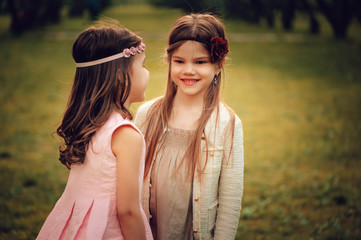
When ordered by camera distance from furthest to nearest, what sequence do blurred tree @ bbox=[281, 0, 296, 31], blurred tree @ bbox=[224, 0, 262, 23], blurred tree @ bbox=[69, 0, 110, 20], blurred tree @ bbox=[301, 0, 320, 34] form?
blurred tree @ bbox=[301, 0, 320, 34] < blurred tree @ bbox=[281, 0, 296, 31] < blurred tree @ bbox=[224, 0, 262, 23] < blurred tree @ bbox=[69, 0, 110, 20]

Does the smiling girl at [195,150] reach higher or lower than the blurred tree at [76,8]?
lower

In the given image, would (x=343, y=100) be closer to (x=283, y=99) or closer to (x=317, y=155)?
(x=283, y=99)

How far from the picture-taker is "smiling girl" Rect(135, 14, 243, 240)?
1.79 meters

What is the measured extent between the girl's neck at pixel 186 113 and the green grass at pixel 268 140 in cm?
35

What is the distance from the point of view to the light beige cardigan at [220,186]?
178cm

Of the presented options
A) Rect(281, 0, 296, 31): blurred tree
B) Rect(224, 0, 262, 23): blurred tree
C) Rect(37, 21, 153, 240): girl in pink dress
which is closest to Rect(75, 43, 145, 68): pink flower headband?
Rect(37, 21, 153, 240): girl in pink dress

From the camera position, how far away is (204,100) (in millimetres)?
1922

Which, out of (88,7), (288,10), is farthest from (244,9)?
(88,7)

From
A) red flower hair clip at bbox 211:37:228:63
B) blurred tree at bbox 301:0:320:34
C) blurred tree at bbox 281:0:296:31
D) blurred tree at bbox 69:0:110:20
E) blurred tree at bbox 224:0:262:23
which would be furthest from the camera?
blurred tree at bbox 301:0:320:34

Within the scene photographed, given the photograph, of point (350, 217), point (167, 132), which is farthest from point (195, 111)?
point (350, 217)

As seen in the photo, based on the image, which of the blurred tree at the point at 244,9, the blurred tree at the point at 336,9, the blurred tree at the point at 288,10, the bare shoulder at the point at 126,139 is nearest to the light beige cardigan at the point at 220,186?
the bare shoulder at the point at 126,139

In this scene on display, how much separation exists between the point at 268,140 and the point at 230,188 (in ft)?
11.1

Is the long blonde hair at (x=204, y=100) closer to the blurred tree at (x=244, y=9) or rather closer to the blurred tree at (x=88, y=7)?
the blurred tree at (x=88, y=7)

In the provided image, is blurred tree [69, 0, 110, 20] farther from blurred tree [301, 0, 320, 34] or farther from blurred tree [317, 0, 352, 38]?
blurred tree [317, 0, 352, 38]
